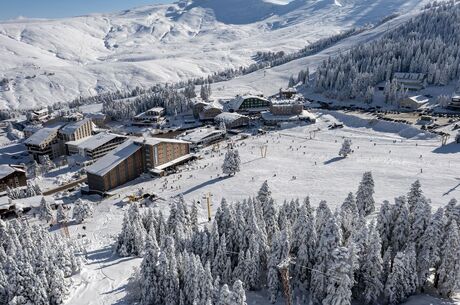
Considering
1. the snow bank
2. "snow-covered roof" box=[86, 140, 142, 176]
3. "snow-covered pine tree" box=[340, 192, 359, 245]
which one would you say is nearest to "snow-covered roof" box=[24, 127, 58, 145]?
"snow-covered roof" box=[86, 140, 142, 176]

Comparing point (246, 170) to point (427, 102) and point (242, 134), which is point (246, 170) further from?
point (427, 102)

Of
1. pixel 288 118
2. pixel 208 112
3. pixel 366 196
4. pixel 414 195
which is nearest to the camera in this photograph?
pixel 414 195

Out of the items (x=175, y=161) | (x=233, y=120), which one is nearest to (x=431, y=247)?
(x=175, y=161)

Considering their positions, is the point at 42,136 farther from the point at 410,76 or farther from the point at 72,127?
the point at 410,76

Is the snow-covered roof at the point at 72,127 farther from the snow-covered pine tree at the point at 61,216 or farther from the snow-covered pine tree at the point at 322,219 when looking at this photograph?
the snow-covered pine tree at the point at 322,219

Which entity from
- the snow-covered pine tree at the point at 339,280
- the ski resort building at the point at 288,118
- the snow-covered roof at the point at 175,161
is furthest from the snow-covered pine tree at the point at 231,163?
the ski resort building at the point at 288,118

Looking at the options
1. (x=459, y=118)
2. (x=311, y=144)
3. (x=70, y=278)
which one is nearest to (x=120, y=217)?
(x=70, y=278)

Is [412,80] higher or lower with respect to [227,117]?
higher
